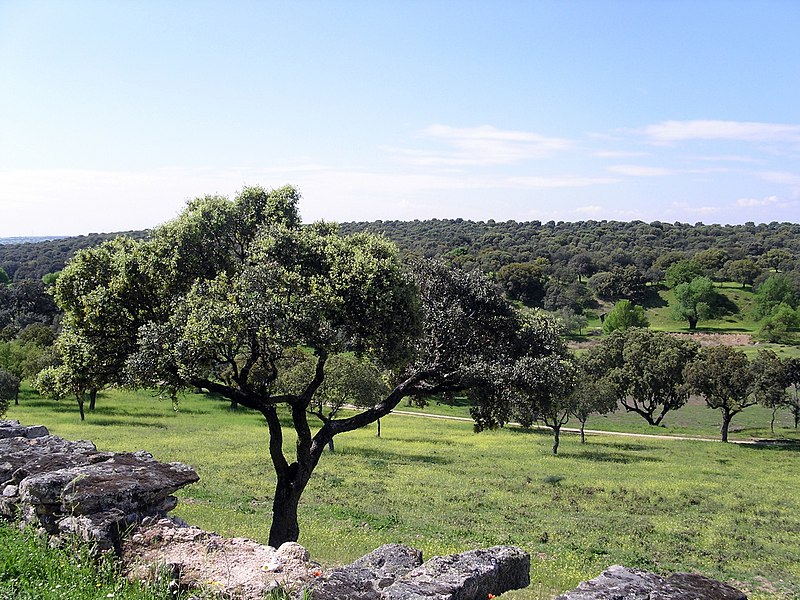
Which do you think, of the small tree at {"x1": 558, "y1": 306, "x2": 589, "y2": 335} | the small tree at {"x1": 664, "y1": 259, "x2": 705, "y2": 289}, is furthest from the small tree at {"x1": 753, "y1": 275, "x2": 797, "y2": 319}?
the small tree at {"x1": 558, "y1": 306, "x2": 589, "y2": 335}

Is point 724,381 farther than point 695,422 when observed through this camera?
No

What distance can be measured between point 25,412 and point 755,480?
2504 inches

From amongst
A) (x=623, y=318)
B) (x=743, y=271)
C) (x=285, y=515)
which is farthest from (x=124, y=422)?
(x=743, y=271)

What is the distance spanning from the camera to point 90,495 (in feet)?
33.9

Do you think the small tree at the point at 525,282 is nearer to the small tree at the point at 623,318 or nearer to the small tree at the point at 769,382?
the small tree at the point at 623,318

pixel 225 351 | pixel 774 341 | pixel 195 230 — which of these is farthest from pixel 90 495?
pixel 774 341

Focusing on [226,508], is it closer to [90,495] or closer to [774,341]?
[90,495]

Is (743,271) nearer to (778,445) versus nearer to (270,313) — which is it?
(778,445)

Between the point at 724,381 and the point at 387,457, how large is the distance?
3602 cm

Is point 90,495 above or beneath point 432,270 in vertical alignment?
beneath

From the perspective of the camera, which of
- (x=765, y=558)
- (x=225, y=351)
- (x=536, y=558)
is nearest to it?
(x=225, y=351)

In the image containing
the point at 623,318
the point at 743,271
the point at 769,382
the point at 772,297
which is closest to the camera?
the point at 769,382

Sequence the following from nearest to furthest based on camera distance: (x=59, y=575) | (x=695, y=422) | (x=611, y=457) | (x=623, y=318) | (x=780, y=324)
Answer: (x=59, y=575) < (x=611, y=457) < (x=695, y=422) < (x=780, y=324) < (x=623, y=318)

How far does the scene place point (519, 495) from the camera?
33188 millimetres
